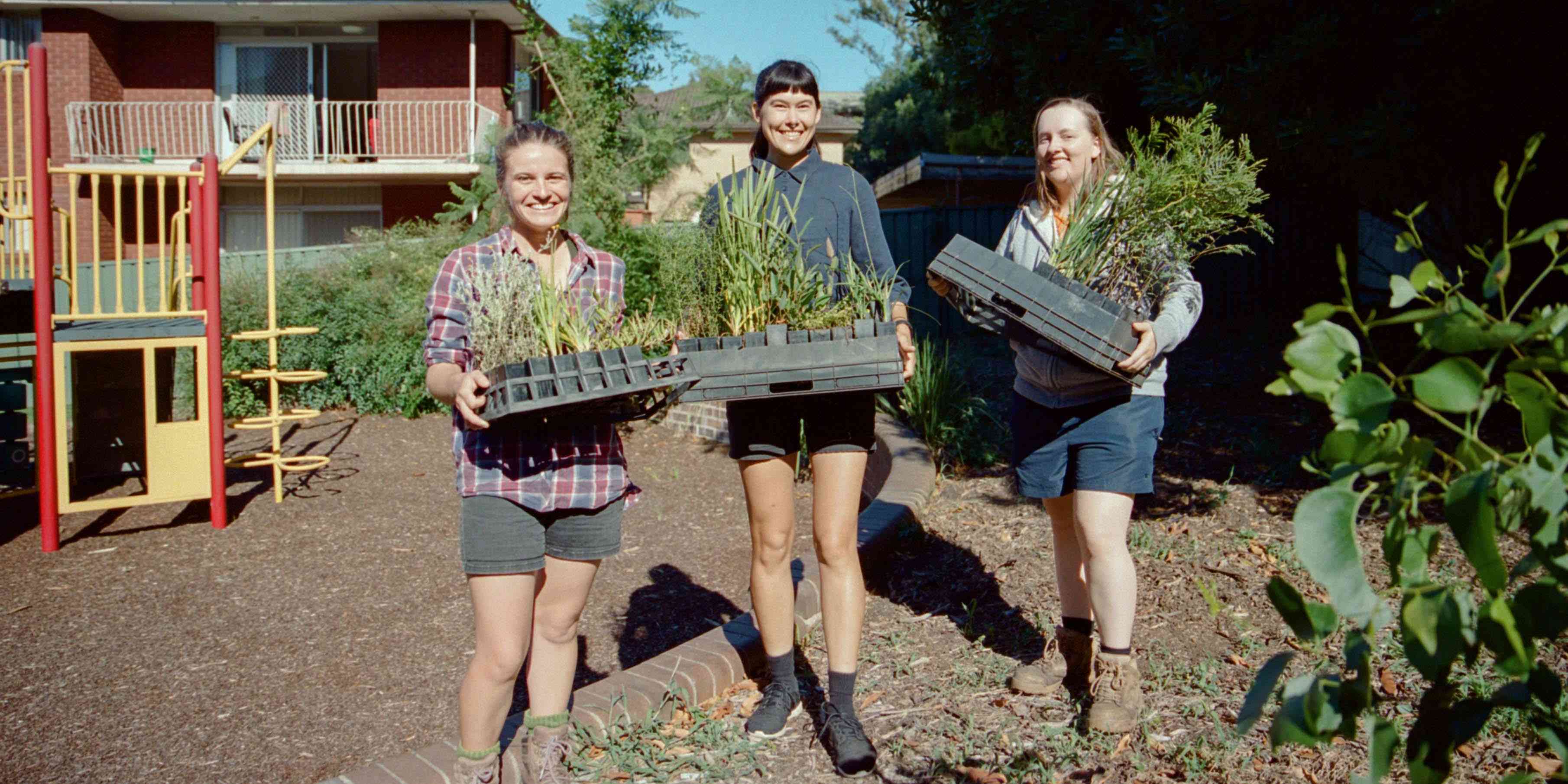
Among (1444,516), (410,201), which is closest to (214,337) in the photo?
(1444,516)

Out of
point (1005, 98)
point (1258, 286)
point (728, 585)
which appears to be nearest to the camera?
point (728, 585)

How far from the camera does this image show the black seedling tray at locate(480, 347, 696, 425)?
231 cm

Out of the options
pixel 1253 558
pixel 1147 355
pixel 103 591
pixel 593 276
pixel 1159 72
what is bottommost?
pixel 103 591

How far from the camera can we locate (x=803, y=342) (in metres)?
2.73

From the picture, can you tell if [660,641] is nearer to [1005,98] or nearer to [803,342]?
[803,342]

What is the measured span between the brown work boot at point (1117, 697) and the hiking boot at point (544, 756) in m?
1.51

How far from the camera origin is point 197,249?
641 centimetres

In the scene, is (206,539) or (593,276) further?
(206,539)

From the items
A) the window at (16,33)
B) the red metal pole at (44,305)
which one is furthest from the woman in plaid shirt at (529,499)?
the window at (16,33)

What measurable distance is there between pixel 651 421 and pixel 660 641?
5.08 m

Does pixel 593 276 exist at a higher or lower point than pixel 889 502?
higher

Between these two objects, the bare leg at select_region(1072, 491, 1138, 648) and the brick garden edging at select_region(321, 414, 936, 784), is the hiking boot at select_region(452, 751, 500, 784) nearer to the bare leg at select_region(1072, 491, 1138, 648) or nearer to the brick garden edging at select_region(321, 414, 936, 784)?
the brick garden edging at select_region(321, 414, 936, 784)

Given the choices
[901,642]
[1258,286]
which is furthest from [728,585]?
[1258,286]

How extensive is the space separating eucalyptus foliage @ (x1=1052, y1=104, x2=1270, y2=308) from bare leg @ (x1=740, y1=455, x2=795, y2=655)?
1013 millimetres
